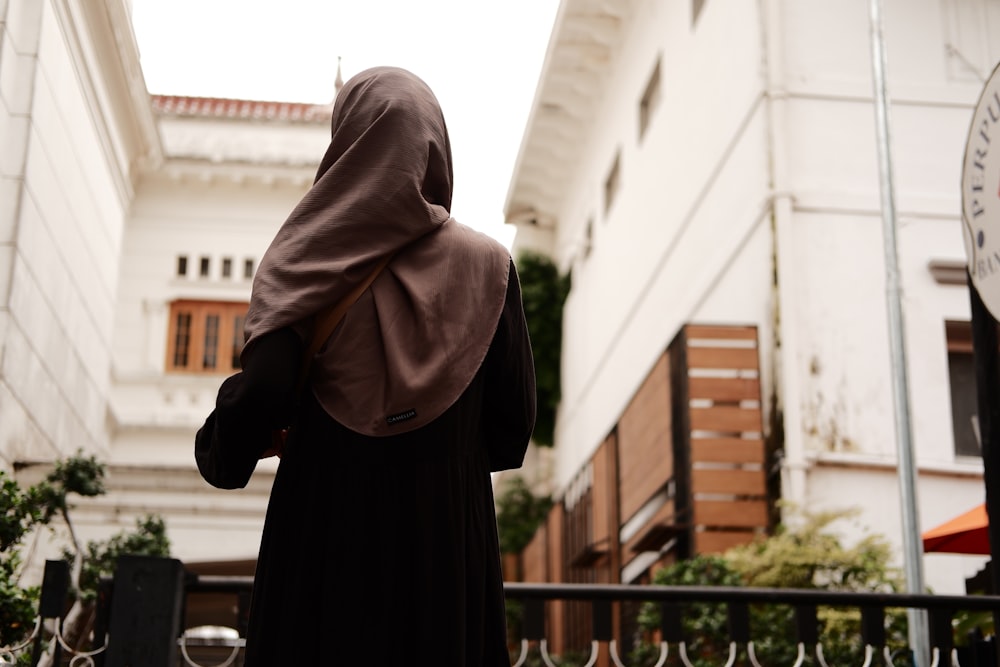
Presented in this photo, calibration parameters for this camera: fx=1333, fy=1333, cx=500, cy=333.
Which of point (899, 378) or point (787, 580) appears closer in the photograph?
point (899, 378)

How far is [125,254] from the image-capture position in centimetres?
2438

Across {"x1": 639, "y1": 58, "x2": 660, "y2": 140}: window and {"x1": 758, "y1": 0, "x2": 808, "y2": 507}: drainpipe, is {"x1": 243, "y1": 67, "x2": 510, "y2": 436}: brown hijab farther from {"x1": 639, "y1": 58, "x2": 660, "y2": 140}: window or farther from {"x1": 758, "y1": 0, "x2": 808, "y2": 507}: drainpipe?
{"x1": 639, "y1": 58, "x2": 660, "y2": 140}: window

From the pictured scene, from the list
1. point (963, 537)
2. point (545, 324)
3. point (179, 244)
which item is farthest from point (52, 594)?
point (545, 324)

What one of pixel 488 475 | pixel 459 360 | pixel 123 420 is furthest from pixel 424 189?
pixel 123 420

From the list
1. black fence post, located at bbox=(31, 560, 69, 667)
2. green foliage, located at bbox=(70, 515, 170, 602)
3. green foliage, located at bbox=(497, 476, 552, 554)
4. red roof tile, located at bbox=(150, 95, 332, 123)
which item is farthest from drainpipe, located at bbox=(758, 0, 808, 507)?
green foliage, located at bbox=(497, 476, 552, 554)

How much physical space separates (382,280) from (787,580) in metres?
7.56

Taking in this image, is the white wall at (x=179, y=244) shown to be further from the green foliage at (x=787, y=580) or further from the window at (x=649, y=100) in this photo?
the green foliage at (x=787, y=580)

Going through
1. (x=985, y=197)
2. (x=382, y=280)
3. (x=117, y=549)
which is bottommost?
(x=382, y=280)

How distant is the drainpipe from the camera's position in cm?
1105

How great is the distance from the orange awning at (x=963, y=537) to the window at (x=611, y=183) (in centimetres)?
1236

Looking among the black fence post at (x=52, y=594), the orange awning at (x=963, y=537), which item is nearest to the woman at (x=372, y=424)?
the black fence post at (x=52, y=594)

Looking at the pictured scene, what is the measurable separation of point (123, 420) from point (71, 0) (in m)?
14.4

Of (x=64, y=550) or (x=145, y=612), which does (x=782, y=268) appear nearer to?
(x=64, y=550)

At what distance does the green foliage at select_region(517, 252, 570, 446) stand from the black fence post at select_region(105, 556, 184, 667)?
21439 mm
